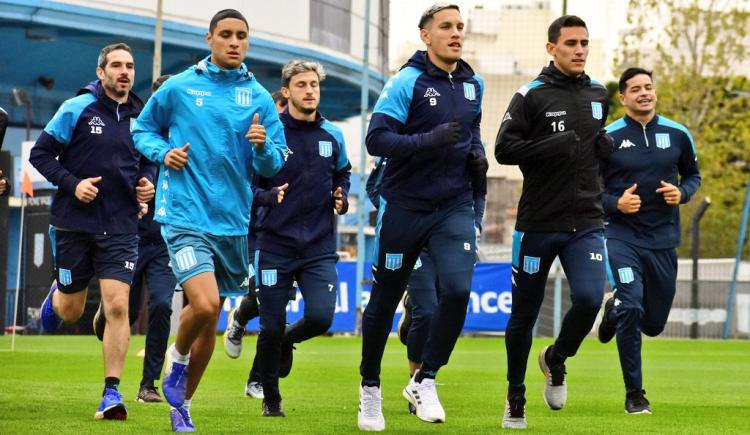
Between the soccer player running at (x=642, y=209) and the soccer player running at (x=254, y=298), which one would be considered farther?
the soccer player running at (x=642, y=209)

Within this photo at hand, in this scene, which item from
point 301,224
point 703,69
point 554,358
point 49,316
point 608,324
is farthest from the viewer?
point 703,69

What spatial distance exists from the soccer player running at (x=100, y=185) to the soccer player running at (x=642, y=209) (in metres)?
3.50

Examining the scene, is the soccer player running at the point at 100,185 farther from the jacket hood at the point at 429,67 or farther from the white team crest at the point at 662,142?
the white team crest at the point at 662,142

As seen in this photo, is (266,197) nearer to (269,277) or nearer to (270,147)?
(269,277)

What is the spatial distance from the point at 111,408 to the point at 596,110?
352 cm

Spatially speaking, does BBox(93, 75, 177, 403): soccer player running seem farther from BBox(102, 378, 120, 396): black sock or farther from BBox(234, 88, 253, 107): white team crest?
BBox(234, 88, 253, 107): white team crest

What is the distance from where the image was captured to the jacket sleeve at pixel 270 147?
8570 mm

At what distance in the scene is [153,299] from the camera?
39.0 ft

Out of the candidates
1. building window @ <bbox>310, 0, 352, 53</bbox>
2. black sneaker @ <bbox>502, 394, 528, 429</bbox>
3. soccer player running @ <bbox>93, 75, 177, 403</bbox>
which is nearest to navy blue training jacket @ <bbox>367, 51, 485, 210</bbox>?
black sneaker @ <bbox>502, 394, 528, 429</bbox>

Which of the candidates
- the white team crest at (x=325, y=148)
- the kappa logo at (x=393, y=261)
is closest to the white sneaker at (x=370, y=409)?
the kappa logo at (x=393, y=261)

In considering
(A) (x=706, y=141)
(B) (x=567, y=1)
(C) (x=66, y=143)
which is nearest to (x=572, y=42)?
(C) (x=66, y=143)

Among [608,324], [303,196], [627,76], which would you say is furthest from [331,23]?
[303,196]

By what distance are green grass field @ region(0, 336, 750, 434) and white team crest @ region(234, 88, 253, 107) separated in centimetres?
190

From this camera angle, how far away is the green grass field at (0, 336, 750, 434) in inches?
370
